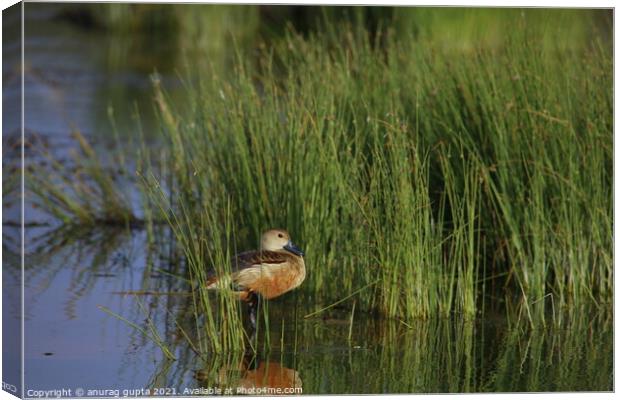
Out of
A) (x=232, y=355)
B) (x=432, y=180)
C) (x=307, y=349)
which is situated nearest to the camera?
(x=232, y=355)

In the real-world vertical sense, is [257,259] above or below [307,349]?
above

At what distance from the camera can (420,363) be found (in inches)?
222

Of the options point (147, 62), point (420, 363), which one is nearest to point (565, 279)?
point (420, 363)

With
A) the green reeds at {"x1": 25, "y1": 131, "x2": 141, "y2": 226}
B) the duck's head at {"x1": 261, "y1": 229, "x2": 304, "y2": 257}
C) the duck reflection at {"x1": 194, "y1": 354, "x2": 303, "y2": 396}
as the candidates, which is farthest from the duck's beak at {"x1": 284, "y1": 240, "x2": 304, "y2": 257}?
the green reeds at {"x1": 25, "y1": 131, "x2": 141, "y2": 226}

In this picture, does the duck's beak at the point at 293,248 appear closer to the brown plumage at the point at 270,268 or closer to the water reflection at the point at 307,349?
the brown plumage at the point at 270,268

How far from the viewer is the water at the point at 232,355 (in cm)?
528

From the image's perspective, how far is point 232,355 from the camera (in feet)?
18.4

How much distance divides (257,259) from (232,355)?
2.34 ft

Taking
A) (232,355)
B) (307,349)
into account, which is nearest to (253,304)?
(307,349)

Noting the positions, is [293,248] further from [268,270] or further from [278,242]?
[268,270]

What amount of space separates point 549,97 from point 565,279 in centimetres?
99

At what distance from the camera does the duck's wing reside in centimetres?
615

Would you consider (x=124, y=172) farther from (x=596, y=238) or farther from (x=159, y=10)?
(x=159, y=10)

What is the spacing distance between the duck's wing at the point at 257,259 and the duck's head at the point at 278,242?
67mm
